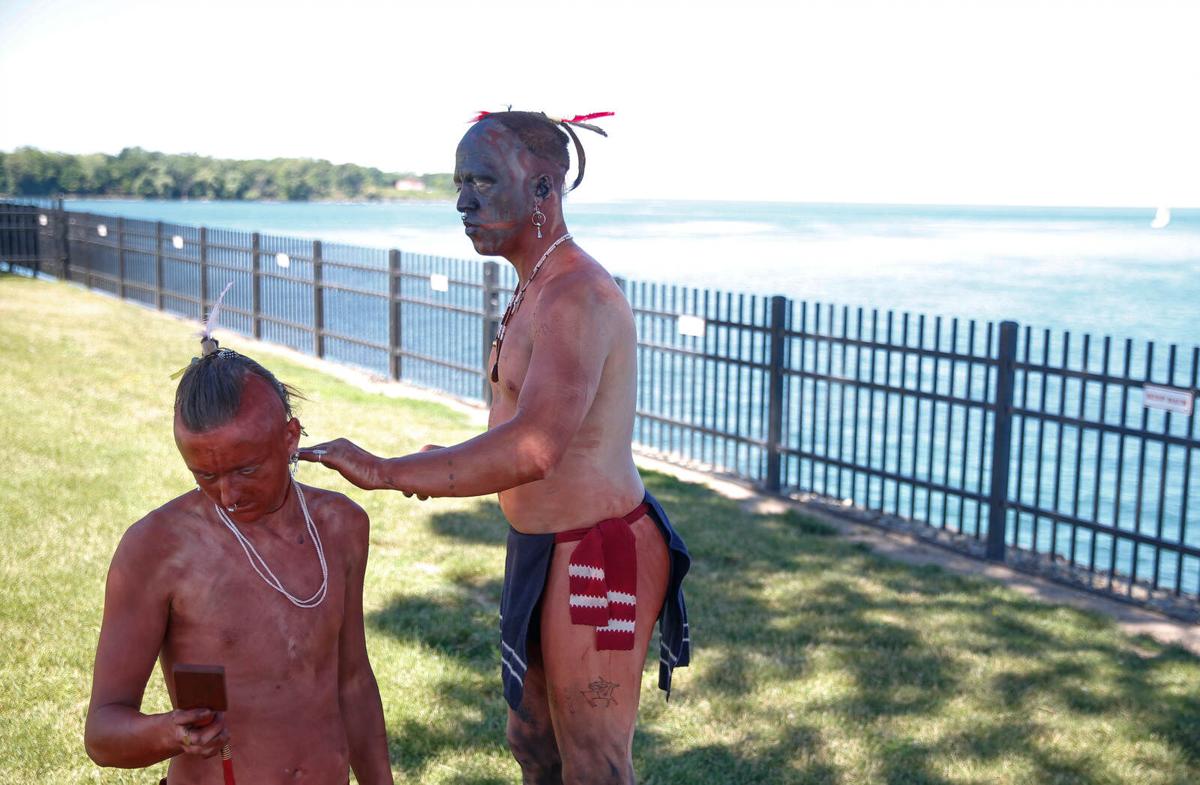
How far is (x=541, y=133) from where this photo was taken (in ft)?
10.4

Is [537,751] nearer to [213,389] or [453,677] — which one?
[213,389]

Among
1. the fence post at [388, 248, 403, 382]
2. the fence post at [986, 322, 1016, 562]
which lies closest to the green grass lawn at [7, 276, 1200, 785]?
the fence post at [986, 322, 1016, 562]

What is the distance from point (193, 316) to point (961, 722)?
695 inches

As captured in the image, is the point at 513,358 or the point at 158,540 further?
the point at 513,358

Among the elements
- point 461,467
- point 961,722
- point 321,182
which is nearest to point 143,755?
point 461,467

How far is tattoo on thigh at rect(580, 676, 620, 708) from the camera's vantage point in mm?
3053

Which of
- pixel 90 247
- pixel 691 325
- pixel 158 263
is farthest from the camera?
pixel 90 247

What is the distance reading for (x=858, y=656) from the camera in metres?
5.99

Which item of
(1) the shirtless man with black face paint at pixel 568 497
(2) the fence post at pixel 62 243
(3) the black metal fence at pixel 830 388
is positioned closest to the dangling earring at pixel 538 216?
(1) the shirtless man with black face paint at pixel 568 497

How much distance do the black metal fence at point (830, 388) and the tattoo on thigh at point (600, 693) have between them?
18.0 ft

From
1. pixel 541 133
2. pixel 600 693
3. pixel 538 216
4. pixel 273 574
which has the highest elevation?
pixel 541 133

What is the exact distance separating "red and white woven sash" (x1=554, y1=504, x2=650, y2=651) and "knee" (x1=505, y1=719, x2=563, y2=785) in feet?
1.70

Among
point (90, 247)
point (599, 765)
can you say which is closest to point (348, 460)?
point (599, 765)

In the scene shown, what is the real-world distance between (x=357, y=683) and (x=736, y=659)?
344 cm
